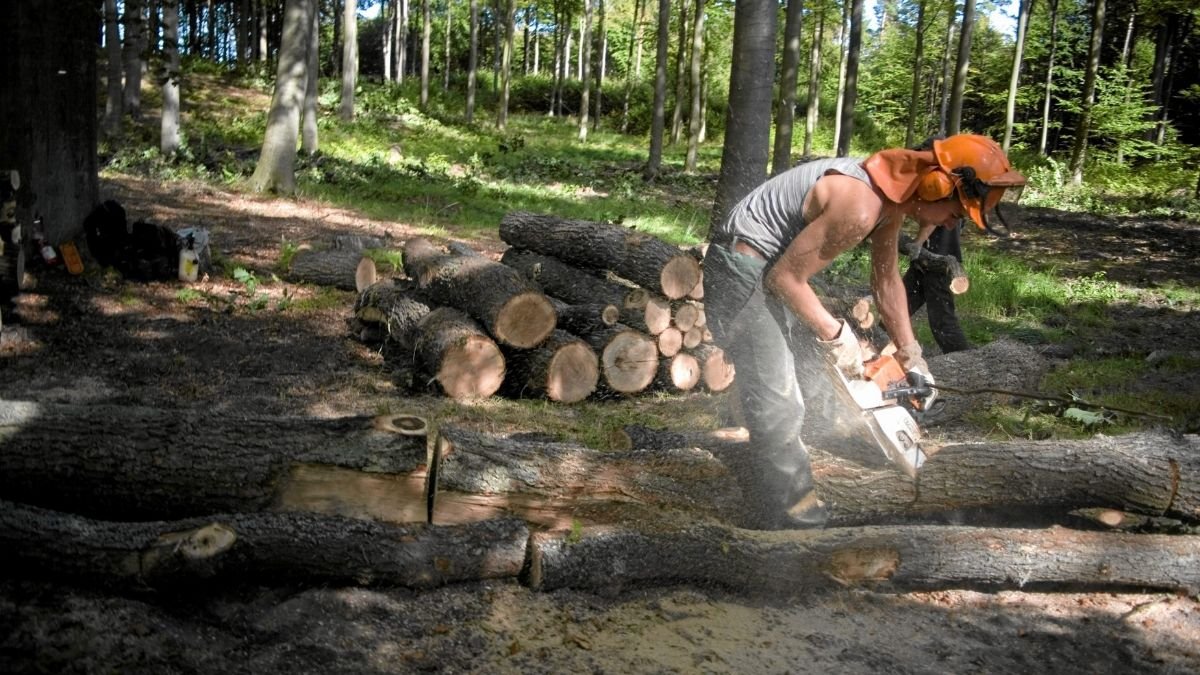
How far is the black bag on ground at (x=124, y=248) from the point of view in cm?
903

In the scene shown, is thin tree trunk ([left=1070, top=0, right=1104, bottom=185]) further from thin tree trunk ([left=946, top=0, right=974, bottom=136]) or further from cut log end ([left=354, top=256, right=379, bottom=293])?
cut log end ([left=354, top=256, right=379, bottom=293])

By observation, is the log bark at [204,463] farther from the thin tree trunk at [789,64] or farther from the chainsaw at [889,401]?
the thin tree trunk at [789,64]

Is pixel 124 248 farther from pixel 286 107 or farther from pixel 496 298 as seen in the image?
pixel 286 107

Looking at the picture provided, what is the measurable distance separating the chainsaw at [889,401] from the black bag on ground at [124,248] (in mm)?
7500

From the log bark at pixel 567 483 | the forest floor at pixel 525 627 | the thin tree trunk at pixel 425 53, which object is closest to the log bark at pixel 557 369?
the forest floor at pixel 525 627

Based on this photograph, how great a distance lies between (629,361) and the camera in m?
6.99

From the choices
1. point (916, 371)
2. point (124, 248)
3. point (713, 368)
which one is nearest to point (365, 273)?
point (124, 248)

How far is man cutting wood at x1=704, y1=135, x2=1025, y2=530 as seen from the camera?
362cm

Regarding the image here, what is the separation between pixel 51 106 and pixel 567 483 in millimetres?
7231

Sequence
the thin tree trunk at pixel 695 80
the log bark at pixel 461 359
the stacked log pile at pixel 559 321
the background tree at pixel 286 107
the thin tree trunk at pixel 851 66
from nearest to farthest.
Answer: the log bark at pixel 461 359 → the stacked log pile at pixel 559 321 → the background tree at pixel 286 107 → the thin tree trunk at pixel 851 66 → the thin tree trunk at pixel 695 80

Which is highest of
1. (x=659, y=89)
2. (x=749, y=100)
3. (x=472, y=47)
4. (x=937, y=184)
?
(x=472, y=47)

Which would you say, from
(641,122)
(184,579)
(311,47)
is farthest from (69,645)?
(641,122)

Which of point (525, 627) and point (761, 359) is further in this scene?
point (761, 359)

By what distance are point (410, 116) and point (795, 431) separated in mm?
26344
